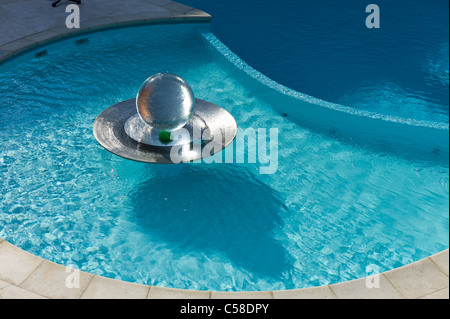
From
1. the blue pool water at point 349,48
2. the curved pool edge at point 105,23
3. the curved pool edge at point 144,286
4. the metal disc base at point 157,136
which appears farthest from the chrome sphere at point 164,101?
the curved pool edge at point 105,23

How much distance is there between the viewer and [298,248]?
5.13 metres

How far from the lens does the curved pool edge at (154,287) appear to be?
13.6 feet

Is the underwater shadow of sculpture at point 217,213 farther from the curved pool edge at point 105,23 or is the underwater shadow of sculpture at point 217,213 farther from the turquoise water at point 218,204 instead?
the curved pool edge at point 105,23

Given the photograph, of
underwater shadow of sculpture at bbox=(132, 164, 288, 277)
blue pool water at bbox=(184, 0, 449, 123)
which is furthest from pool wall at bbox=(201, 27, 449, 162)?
underwater shadow of sculpture at bbox=(132, 164, 288, 277)

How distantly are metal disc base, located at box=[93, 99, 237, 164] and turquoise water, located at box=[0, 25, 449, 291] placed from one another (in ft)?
2.58

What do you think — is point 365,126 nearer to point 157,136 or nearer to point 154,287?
point 157,136

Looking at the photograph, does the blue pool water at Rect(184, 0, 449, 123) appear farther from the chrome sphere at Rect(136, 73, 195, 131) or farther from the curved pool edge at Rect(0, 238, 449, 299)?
the curved pool edge at Rect(0, 238, 449, 299)

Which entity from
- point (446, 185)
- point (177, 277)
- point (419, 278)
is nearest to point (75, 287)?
point (177, 277)

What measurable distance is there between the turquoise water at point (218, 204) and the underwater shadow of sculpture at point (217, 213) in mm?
15

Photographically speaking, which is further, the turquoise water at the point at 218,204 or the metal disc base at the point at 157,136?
the metal disc base at the point at 157,136

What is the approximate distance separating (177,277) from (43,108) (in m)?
4.07

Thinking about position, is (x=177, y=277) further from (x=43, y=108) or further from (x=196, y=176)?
(x=43, y=108)

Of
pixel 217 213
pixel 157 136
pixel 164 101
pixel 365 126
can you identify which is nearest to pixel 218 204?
pixel 217 213

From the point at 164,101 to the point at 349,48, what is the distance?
6539mm
